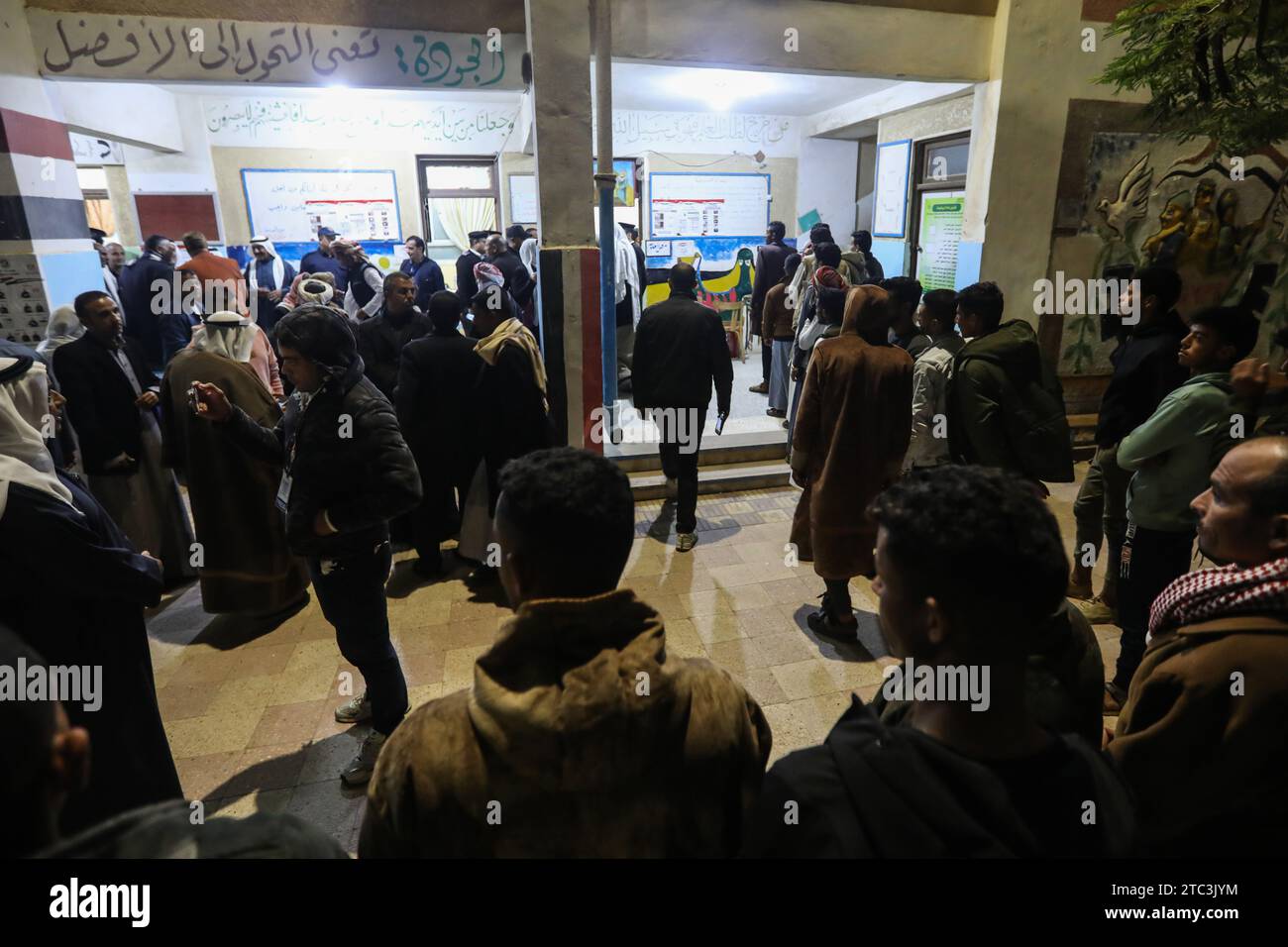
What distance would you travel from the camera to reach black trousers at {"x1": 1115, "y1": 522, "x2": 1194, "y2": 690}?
295 cm

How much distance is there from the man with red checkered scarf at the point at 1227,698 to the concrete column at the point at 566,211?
14.3ft

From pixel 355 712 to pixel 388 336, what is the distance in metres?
2.70

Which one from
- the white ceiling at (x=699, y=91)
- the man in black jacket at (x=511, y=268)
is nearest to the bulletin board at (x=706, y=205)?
the white ceiling at (x=699, y=91)

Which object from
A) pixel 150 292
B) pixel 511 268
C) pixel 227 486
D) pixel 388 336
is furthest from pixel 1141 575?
pixel 150 292

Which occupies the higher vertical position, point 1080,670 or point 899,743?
point 899,743

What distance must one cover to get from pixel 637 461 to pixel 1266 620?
4871 millimetres

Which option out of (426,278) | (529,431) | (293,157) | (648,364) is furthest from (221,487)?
(293,157)

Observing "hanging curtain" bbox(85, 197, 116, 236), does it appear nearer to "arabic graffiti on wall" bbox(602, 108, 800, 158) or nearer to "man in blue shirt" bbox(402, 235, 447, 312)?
"man in blue shirt" bbox(402, 235, 447, 312)

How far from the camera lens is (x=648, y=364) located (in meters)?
4.88

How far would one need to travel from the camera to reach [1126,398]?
3414 mm

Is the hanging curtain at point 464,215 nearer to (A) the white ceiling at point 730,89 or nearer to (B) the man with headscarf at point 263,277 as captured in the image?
(A) the white ceiling at point 730,89
